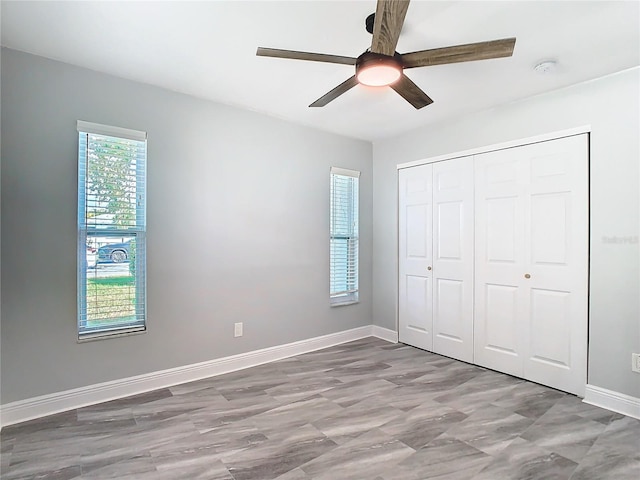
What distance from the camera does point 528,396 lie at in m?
2.92

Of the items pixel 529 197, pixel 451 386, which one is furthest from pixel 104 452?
pixel 529 197

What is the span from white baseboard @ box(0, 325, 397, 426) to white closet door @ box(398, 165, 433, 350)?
828mm

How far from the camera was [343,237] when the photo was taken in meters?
4.43

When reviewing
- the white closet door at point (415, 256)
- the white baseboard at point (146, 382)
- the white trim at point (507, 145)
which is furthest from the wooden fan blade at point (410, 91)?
the white baseboard at point (146, 382)

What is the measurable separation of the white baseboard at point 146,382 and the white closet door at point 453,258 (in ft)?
3.94

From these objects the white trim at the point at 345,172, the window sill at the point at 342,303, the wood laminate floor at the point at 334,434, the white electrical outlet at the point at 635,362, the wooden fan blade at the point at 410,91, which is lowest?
the wood laminate floor at the point at 334,434

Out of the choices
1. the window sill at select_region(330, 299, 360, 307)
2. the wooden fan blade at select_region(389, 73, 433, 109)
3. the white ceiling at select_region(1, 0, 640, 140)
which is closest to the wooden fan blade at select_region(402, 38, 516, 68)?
the wooden fan blade at select_region(389, 73, 433, 109)

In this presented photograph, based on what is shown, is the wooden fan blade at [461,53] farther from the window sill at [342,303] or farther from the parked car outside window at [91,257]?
the window sill at [342,303]

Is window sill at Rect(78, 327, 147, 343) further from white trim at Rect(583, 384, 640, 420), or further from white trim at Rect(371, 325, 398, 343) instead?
white trim at Rect(583, 384, 640, 420)

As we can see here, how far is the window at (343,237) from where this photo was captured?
14.2ft

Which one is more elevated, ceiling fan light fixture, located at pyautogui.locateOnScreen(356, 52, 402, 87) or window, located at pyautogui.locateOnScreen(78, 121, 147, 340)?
ceiling fan light fixture, located at pyautogui.locateOnScreen(356, 52, 402, 87)

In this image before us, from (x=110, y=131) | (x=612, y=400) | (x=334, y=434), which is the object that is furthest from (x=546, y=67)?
(x=110, y=131)

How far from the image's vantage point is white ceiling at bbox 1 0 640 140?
201cm

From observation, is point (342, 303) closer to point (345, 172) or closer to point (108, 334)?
point (345, 172)
